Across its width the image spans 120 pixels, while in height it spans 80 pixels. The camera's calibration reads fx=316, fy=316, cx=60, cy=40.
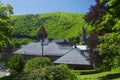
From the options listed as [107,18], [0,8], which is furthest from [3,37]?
[107,18]

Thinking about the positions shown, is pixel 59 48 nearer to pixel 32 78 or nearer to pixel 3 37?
pixel 3 37

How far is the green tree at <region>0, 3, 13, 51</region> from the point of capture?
85.1 ft

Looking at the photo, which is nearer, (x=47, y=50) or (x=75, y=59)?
(x=75, y=59)

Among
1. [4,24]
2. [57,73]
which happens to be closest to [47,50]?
[4,24]

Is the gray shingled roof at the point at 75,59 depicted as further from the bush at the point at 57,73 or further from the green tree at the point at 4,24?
the bush at the point at 57,73

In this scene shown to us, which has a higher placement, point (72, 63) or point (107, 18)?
point (107, 18)

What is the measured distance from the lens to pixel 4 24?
2592cm

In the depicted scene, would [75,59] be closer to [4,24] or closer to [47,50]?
[47,50]

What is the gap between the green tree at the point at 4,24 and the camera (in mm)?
25938

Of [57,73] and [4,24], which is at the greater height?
[4,24]

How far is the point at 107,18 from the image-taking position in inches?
782

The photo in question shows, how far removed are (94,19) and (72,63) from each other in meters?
32.2

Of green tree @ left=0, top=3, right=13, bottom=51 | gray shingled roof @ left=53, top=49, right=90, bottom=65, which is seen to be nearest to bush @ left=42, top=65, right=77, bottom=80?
green tree @ left=0, top=3, right=13, bottom=51

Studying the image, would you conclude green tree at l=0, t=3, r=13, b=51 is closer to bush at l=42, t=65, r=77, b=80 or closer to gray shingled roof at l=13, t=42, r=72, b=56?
bush at l=42, t=65, r=77, b=80
